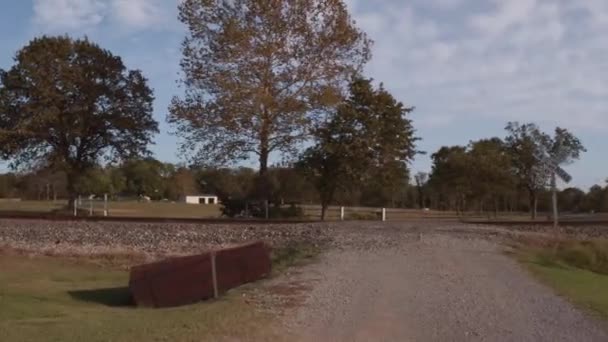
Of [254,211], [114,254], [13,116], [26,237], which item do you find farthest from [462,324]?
[13,116]

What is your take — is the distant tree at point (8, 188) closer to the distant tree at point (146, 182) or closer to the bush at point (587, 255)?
the distant tree at point (146, 182)

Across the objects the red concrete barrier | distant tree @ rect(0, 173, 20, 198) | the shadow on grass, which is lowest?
the shadow on grass

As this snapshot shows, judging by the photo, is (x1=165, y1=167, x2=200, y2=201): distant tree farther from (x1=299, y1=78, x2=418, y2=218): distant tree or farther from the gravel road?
the gravel road

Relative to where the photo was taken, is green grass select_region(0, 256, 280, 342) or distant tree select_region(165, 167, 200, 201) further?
distant tree select_region(165, 167, 200, 201)

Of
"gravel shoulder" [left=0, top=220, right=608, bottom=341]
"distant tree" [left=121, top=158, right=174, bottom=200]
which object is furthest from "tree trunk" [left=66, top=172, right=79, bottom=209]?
"distant tree" [left=121, top=158, right=174, bottom=200]

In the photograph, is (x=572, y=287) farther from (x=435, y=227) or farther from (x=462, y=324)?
(x=435, y=227)

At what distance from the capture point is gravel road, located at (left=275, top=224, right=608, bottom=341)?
10477 mm

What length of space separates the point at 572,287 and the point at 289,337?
6637 mm

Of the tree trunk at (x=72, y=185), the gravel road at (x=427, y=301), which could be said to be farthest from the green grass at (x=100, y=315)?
the tree trunk at (x=72, y=185)

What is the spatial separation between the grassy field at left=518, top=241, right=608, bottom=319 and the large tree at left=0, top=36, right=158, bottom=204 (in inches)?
1245

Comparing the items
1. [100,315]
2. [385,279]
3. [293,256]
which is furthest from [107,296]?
[385,279]

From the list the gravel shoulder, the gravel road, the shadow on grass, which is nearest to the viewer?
the gravel road

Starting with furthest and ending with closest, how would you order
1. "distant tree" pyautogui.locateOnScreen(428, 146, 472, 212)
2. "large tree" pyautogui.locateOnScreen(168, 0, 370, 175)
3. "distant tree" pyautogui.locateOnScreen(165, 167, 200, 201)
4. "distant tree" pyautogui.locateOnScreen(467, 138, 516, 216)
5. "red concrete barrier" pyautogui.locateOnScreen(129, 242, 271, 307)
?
1. "distant tree" pyautogui.locateOnScreen(165, 167, 200, 201)
2. "distant tree" pyautogui.locateOnScreen(428, 146, 472, 212)
3. "distant tree" pyautogui.locateOnScreen(467, 138, 516, 216)
4. "large tree" pyautogui.locateOnScreen(168, 0, 370, 175)
5. "red concrete barrier" pyautogui.locateOnScreen(129, 242, 271, 307)

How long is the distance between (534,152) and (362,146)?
22149 millimetres
